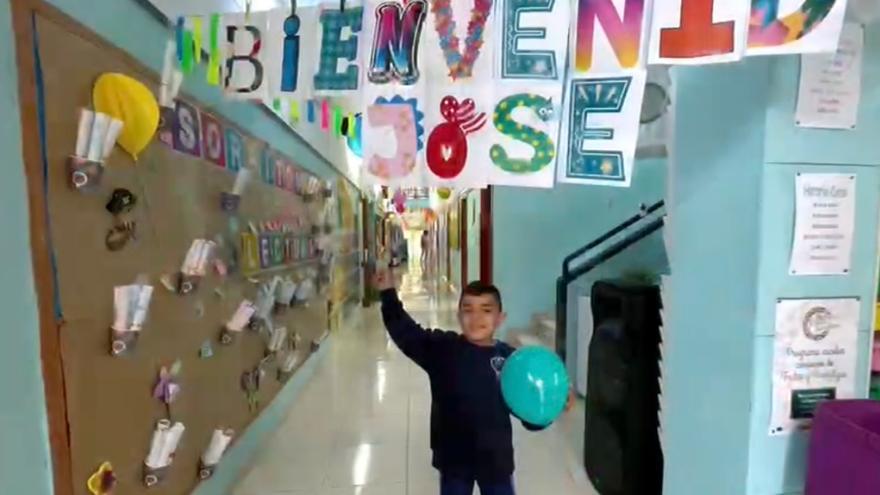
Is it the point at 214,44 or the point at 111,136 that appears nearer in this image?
the point at 111,136

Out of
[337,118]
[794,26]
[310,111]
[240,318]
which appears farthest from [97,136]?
[337,118]

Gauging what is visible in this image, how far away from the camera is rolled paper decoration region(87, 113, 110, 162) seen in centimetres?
128

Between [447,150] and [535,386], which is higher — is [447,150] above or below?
above

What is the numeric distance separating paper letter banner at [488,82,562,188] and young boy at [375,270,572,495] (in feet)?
1.84

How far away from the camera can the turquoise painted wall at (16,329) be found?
3.61 ft

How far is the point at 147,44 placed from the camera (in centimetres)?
164

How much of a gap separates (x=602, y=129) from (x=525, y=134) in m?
0.19

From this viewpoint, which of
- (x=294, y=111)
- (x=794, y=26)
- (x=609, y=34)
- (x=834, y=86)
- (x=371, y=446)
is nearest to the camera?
(x=794, y=26)

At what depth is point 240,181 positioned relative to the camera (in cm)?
247

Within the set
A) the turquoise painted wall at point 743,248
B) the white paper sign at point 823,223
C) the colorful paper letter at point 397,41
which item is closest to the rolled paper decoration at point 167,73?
the colorful paper letter at point 397,41

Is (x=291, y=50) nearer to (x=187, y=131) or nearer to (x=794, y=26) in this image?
(x=187, y=131)

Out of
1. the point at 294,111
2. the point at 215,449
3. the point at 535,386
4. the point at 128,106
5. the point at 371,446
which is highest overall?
the point at 294,111

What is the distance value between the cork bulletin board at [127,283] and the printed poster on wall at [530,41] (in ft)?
3.48

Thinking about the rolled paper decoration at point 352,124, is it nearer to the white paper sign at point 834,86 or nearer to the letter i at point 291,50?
the letter i at point 291,50
